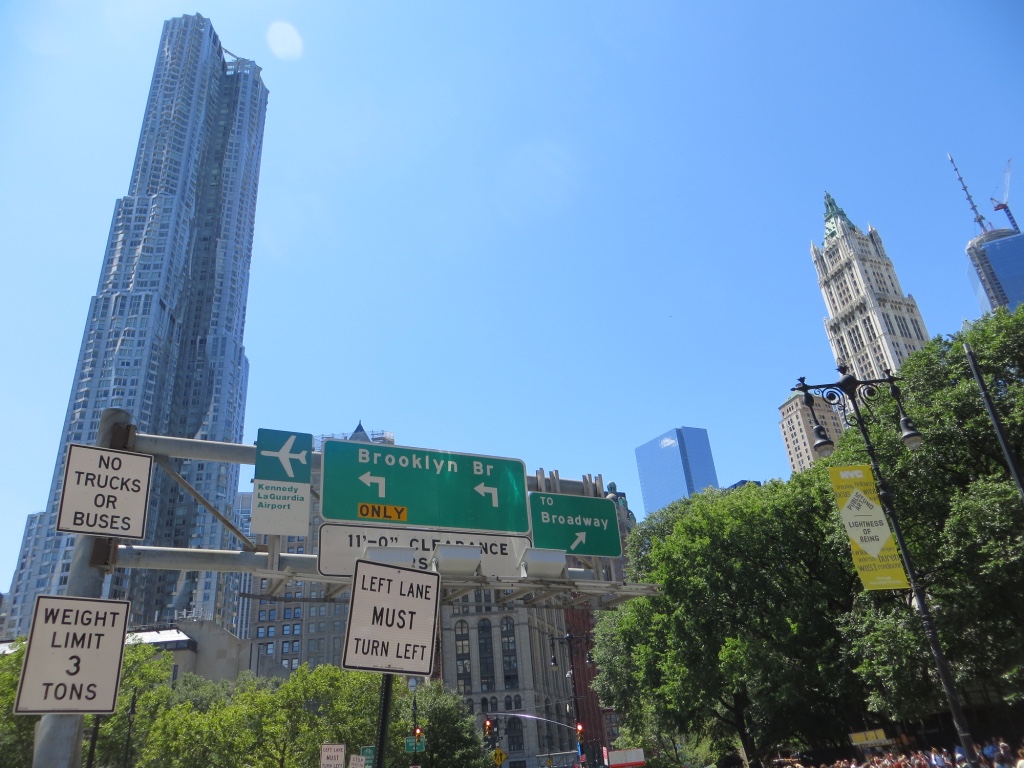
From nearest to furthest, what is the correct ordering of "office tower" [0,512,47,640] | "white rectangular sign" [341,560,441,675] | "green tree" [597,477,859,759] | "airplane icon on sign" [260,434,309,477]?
"white rectangular sign" [341,560,441,675] → "airplane icon on sign" [260,434,309,477] → "green tree" [597,477,859,759] → "office tower" [0,512,47,640]

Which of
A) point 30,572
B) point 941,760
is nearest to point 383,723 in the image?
point 941,760

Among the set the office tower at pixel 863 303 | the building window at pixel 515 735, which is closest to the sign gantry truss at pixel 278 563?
the building window at pixel 515 735

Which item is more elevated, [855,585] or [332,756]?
[855,585]

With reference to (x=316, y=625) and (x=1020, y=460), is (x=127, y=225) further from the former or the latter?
(x=1020, y=460)

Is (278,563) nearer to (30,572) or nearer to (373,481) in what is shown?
(373,481)

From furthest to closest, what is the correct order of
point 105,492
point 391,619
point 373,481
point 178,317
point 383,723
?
point 178,317, point 373,481, point 105,492, point 391,619, point 383,723

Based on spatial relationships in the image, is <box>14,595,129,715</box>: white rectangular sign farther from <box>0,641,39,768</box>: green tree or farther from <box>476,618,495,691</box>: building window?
<box>476,618,495,691</box>: building window

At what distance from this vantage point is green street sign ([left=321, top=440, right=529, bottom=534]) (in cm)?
1263

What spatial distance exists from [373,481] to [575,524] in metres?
4.55

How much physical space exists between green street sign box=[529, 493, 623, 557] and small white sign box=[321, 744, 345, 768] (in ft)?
37.9

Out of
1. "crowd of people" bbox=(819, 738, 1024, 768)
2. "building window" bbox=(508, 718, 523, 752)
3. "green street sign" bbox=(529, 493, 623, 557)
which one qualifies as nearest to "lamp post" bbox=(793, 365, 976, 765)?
"green street sign" bbox=(529, 493, 623, 557)

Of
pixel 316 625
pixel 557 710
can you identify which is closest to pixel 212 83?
pixel 316 625

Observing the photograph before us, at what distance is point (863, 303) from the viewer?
168750mm

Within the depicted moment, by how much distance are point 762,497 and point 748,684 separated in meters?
8.90
